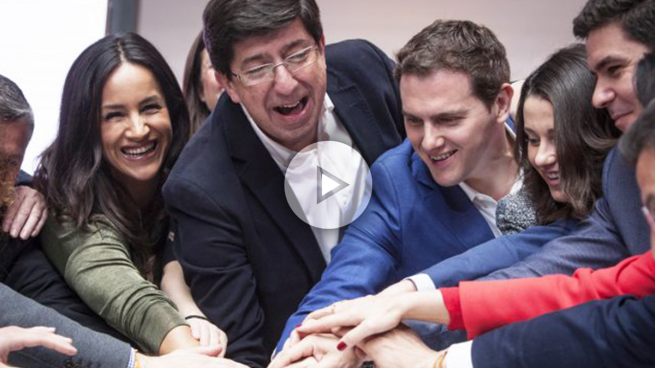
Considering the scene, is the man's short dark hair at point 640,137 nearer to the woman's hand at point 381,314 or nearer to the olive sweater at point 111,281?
the woman's hand at point 381,314

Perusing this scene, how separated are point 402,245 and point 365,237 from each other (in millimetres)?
90

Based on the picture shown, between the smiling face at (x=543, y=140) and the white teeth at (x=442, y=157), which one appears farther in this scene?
the white teeth at (x=442, y=157)

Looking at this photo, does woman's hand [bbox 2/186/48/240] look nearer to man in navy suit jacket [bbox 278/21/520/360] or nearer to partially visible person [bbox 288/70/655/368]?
man in navy suit jacket [bbox 278/21/520/360]

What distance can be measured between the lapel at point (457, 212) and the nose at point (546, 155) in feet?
0.81

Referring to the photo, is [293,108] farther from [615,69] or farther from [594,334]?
[594,334]

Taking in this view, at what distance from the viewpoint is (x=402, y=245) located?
73.5 inches

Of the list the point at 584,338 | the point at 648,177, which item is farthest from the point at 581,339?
the point at 648,177

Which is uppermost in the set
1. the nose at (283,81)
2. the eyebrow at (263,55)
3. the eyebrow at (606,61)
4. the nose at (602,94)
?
the eyebrow at (606,61)

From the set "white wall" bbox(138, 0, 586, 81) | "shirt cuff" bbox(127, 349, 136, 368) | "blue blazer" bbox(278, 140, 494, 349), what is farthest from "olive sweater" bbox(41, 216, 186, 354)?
"white wall" bbox(138, 0, 586, 81)

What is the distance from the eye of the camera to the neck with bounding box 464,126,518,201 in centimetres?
188

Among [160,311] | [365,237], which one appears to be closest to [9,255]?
[160,311]

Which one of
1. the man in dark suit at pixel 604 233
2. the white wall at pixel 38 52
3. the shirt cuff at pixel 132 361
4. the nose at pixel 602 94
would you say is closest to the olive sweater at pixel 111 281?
the shirt cuff at pixel 132 361

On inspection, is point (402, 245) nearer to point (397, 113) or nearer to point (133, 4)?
point (397, 113)

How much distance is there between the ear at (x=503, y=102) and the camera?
1842 millimetres
